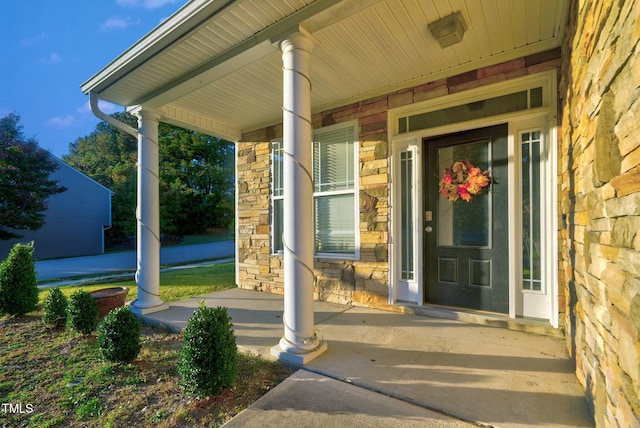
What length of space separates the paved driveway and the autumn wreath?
8.98 meters

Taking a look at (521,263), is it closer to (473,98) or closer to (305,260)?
(473,98)

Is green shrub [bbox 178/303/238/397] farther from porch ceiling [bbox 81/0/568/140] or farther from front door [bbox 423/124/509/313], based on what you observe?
front door [bbox 423/124/509/313]

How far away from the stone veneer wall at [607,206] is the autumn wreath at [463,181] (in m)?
1.03

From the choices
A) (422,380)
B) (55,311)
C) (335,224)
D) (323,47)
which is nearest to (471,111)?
(323,47)

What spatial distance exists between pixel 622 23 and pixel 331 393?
7.40ft

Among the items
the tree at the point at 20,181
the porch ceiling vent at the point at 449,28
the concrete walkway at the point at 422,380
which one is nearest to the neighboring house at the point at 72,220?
the tree at the point at 20,181

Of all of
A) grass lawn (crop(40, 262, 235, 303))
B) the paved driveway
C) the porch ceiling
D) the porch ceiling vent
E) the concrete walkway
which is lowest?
the paved driveway

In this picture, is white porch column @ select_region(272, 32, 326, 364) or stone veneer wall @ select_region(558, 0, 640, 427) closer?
stone veneer wall @ select_region(558, 0, 640, 427)

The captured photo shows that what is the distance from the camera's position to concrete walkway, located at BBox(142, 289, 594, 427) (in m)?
1.69

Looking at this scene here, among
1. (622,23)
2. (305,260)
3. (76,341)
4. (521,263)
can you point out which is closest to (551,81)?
(521,263)

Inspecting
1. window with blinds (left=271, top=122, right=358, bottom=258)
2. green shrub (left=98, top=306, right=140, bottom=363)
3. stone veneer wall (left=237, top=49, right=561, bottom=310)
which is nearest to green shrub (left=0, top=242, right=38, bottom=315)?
green shrub (left=98, top=306, right=140, bottom=363)

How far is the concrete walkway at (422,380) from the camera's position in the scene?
1.69m

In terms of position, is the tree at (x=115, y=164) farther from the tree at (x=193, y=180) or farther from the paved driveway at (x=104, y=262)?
the paved driveway at (x=104, y=262)

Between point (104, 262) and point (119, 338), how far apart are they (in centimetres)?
1059
